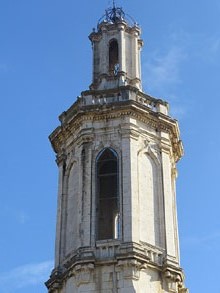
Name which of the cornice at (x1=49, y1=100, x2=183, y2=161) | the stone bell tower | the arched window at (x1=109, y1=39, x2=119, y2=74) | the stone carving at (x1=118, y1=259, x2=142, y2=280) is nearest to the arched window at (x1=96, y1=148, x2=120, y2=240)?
the stone bell tower

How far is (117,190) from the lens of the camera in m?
28.9

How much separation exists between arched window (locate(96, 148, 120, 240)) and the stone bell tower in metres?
0.04

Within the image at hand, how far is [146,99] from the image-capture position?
3111 cm

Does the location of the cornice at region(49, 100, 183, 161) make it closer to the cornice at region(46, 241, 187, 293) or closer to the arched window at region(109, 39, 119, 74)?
the arched window at region(109, 39, 119, 74)

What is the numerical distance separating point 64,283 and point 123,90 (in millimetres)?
7606

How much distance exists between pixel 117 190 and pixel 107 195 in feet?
5.18

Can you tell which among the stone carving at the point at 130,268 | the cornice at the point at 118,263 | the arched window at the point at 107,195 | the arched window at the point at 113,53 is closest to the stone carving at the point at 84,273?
the cornice at the point at 118,263

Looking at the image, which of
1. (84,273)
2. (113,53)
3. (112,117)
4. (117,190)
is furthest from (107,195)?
(113,53)

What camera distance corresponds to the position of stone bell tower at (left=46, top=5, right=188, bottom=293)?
2675 centimetres

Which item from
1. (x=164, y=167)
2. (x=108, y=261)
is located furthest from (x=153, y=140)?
(x=108, y=261)

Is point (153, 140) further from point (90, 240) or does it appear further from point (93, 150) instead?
point (90, 240)

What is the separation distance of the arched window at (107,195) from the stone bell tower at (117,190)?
4 centimetres

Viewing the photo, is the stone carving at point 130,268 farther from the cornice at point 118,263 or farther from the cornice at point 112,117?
the cornice at point 112,117

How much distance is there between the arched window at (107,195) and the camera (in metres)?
29.4
